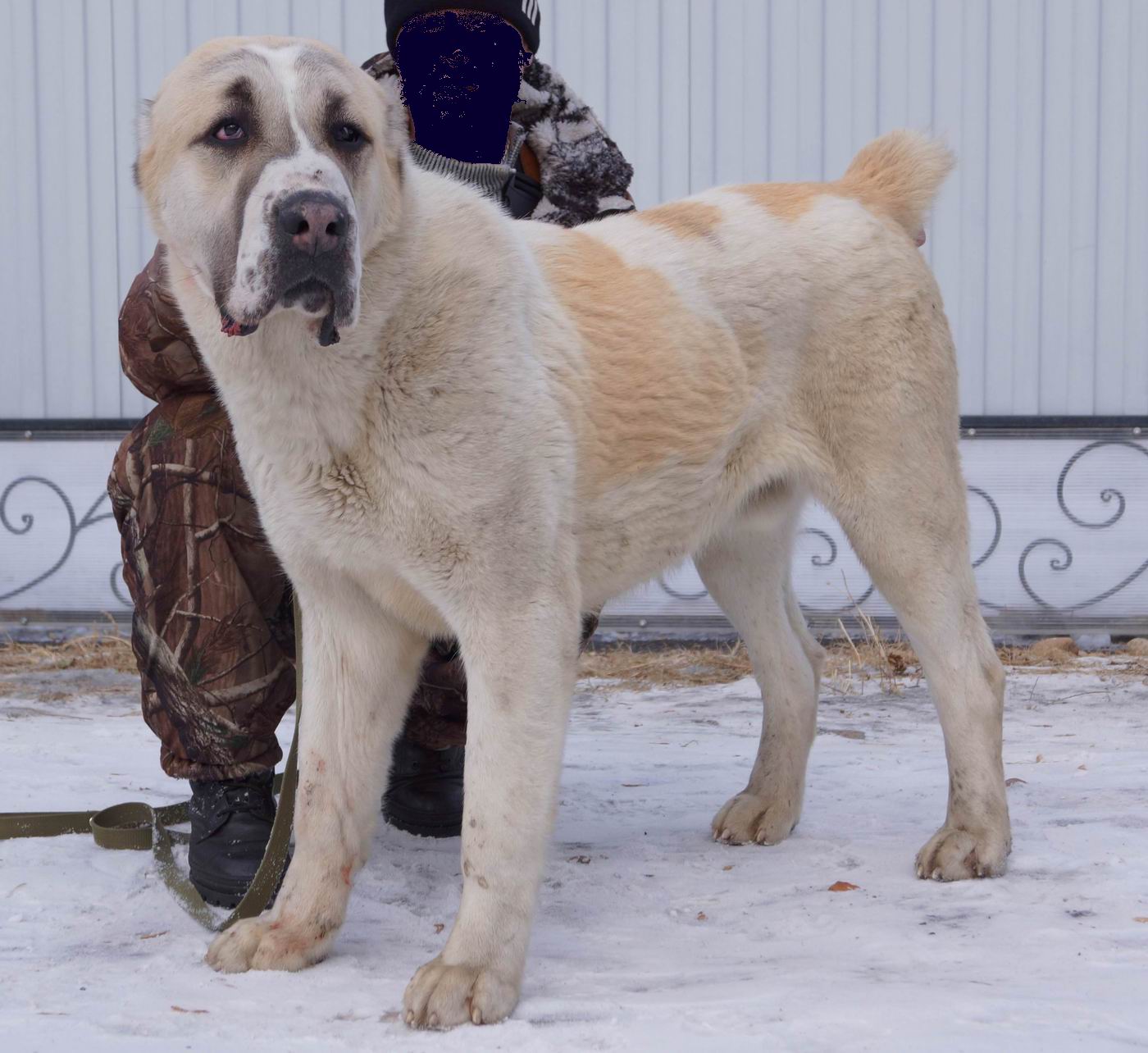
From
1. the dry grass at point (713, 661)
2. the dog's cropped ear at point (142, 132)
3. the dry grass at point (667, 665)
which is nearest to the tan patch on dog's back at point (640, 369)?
the dog's cropped ear at point (142, 132)

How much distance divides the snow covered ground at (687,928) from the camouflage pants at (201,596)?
308mm

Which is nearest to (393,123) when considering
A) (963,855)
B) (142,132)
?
(142,132)

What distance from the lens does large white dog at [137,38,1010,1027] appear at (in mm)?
1875

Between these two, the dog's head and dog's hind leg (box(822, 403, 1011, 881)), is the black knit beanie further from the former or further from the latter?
dog's hind leg (box(822, 403, 1011, 881))

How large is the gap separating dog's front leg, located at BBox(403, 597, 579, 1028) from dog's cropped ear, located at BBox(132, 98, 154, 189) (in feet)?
3.00

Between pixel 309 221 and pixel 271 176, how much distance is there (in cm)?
11

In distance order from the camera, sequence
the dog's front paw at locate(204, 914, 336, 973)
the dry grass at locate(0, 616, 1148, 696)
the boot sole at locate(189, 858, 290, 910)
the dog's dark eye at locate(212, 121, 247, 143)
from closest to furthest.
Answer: the dog's dark eye at locate(212, 121, 247, 143)
the dog's front paw at locate(204, 914, 336, 973)
the boot sole at locate(189, 858, 290, 910)
the dry grass at locate(0, 616, 1148, 696)

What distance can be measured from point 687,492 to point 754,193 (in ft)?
2.41

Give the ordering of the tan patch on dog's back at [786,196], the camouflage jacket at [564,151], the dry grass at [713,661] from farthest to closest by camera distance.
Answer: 1. the dry grass at [713,661]
2. the camouflage jacket at [564,151]
3. the tan patch on dog's back at [786,196]

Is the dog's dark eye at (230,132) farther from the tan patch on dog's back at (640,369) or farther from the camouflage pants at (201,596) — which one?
the camouflage pants at (201,596)

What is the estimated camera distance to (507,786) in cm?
193

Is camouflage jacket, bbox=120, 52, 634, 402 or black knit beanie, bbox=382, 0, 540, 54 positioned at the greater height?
black knit beanie, bbox=382, 0, 540, 54

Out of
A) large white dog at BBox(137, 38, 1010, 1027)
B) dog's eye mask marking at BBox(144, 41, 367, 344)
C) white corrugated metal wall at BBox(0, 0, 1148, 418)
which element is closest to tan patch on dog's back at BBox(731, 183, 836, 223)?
large white dog at BBox(137, 38, 1010, 1027)

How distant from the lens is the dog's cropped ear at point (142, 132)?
2.04m
